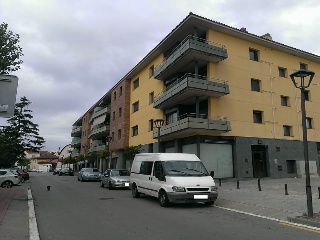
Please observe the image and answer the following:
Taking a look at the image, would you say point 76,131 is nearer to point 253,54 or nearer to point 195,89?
point 253,54

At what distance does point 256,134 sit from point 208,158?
5578mm

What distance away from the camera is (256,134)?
2758 centimetres

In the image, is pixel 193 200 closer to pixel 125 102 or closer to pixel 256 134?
pixel 256 134

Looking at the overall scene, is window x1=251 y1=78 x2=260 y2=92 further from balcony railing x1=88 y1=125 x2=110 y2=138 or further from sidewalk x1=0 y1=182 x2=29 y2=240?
balcony railing x1=88 y1=125 x2=110 y2=138

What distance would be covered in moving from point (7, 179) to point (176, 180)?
17006 millimetres

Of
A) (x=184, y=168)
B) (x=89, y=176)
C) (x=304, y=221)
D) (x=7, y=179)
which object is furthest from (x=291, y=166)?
(x=7, y=179)

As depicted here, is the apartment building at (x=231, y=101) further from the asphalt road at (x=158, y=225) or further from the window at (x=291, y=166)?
the asphalt road at (x=158, y=225)

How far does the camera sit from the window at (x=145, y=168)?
1355 centimetres

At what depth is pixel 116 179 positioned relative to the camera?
2045 cm

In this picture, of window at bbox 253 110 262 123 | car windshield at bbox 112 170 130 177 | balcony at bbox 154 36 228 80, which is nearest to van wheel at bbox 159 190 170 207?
car windshield at bbox 112 170 130 177


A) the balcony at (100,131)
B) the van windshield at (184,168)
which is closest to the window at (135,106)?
the balcony at (100,131)

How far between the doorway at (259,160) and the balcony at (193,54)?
8.75 metres

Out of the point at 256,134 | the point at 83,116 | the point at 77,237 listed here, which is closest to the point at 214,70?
the point at 256,134

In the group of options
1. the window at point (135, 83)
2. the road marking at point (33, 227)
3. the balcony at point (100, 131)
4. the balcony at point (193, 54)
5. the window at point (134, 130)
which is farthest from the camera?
→ the balcony at point (100, 131)
